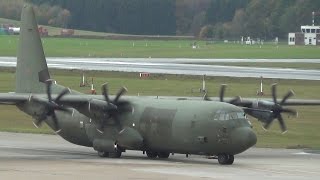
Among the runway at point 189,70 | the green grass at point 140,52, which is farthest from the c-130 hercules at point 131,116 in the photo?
the green grass at point 140,52

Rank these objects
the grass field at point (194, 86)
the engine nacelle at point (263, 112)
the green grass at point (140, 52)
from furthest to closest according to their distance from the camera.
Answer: the green grass at point (140, 52) → the grass field at point (194, 86) → the engine nacelle at point (263, 112)

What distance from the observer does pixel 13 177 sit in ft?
106

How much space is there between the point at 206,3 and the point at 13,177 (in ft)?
497

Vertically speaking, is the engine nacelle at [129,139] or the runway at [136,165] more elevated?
the engine nacelle at [129,139]

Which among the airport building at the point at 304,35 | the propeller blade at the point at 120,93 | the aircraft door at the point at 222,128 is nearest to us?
the aircraft door at the point at 222,128

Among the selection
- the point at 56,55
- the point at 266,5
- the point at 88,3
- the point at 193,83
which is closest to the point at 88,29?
the point at 88,3

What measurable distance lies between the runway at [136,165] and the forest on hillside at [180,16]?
13098cm

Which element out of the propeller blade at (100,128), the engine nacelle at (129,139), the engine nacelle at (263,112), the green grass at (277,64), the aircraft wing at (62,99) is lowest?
the green grass at (277,64)

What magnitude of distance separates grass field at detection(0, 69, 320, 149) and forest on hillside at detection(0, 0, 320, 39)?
8800 centimetres

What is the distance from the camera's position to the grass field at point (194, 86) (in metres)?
49.4

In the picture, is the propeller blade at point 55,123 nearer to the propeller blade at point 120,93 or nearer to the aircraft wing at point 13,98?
the aircraft wing at point 13,98

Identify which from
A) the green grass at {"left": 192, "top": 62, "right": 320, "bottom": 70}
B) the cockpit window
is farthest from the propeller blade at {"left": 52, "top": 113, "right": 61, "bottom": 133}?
the green grass at {"left": 192, "top": 62, "right": 320, "bottom": 70}

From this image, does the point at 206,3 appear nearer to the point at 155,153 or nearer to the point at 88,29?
the point at 88,29

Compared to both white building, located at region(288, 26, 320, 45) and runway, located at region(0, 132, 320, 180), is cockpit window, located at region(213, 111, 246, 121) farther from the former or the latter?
white building, located at region(288, 26, 320, 45)
